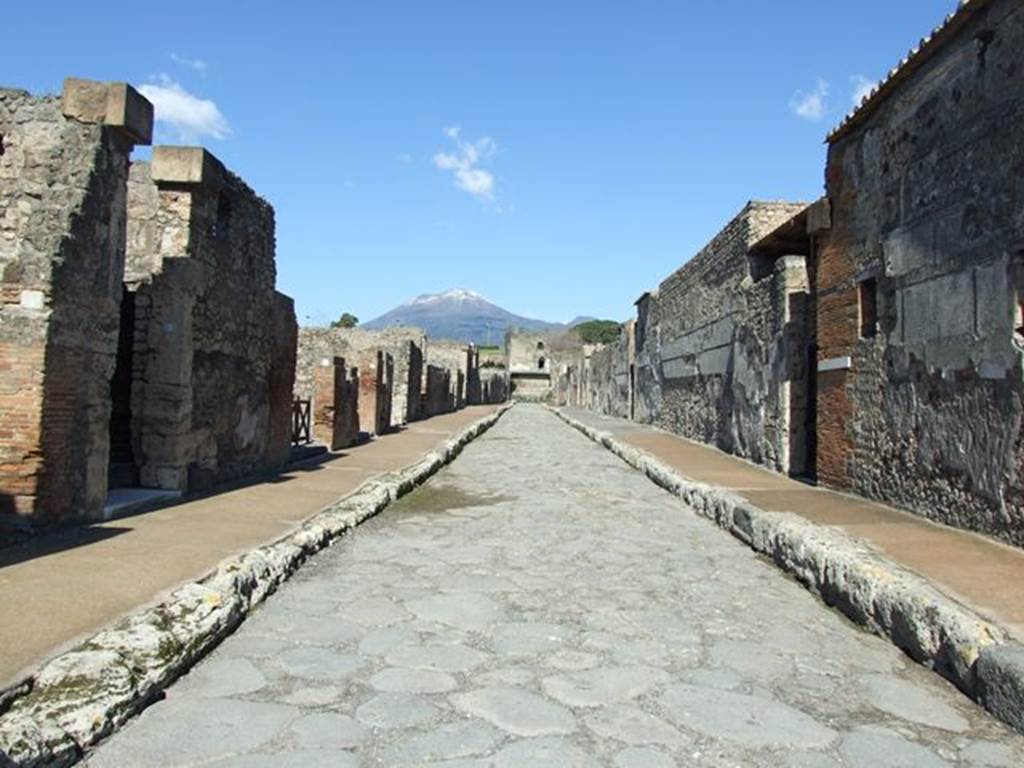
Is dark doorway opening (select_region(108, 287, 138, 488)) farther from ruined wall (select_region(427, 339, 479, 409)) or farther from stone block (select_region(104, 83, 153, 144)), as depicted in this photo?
ruined wall (select_region(427, 339, 479, 409))

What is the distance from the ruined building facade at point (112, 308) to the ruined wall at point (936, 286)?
6225 millimetres

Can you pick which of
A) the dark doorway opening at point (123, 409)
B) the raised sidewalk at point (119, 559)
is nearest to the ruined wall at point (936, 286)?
the raised sidewalk at point (119, 559)

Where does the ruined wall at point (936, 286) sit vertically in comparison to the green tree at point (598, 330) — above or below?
below

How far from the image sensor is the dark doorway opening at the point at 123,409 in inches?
309

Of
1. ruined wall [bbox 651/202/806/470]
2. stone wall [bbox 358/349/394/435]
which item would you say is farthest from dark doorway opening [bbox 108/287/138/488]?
stone wall [bbox 358/349/394/435]

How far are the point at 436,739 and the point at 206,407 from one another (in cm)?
626

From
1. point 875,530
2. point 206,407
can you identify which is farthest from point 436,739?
point 206,407

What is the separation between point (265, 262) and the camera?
33.4ft

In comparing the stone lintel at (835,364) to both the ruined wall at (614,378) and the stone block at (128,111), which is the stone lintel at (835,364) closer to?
the stone block at (128,111)

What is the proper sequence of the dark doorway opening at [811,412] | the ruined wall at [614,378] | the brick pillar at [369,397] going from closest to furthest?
1. the dark doorway opening at [811,412]
2. the brick pillar at [369,397]
3. the ruined wall at [614,378]

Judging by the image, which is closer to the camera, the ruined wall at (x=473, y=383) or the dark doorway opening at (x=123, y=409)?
the dark doorway opening at (x=123, y=409)

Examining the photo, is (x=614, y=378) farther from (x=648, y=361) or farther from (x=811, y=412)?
(x=811, y=412)

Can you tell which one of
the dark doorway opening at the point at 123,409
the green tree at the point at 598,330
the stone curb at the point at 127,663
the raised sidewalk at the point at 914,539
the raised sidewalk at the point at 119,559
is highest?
the green tree at the point at 598,330

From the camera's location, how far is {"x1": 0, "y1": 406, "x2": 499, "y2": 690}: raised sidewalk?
3.52 m
